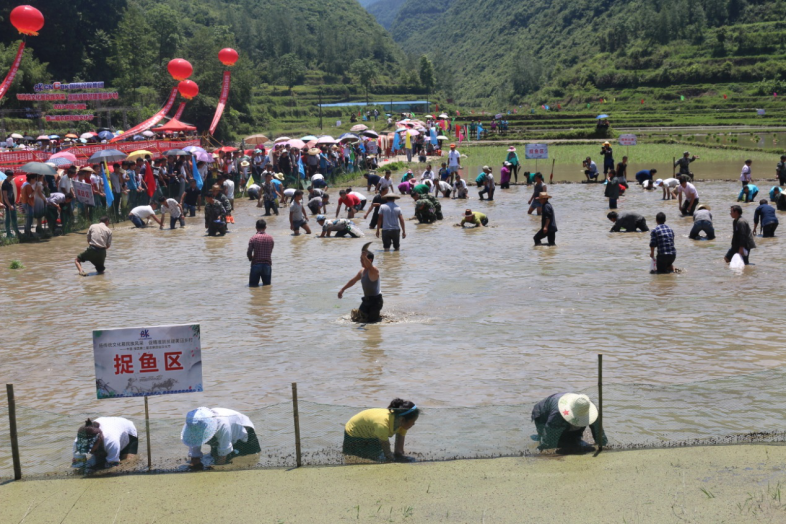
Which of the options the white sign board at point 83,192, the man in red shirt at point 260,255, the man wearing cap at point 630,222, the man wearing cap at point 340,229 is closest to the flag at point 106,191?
the white sign board at point 83,192

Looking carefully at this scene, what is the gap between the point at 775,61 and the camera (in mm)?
102688

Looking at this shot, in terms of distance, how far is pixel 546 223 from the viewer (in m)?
19.8

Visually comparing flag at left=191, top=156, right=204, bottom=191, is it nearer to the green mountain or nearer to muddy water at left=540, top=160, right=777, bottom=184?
muddy water at left=540, top=160, right=777, bottom=184

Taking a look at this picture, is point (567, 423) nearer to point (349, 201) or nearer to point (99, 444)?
point (99, 444)

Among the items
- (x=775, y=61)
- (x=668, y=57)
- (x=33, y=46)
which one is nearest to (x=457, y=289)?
(x=33, y=46)

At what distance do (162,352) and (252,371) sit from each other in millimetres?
3403

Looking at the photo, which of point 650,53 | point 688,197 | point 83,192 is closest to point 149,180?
point 83,192

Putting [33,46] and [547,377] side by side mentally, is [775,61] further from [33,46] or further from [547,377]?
[547,377]

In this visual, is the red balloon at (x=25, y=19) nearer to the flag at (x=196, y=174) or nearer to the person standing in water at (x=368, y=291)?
the flag at (x=196, y=174)

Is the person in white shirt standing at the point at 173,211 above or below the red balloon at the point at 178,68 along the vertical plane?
below

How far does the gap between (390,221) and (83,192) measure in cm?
953

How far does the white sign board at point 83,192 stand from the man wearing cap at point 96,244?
577cm

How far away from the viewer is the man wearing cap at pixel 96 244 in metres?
17.2

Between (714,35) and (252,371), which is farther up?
(714,35)
